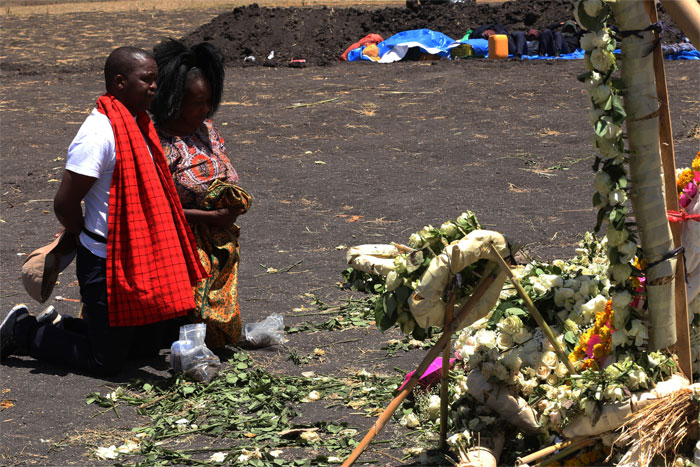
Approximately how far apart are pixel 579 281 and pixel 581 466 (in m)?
0.89

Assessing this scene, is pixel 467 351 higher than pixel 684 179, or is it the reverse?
pixel 684 179

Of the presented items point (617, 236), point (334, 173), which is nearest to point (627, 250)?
point (617, 236)

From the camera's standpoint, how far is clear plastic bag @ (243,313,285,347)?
499 centimetres

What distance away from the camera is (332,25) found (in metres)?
18.4

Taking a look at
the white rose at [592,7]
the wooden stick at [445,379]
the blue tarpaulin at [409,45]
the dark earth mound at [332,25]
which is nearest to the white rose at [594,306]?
the wooden stick at [445,379]

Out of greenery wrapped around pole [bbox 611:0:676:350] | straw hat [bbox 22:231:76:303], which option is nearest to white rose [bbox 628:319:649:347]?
greenery wrapped around pole [bbox 611:0:676:350]

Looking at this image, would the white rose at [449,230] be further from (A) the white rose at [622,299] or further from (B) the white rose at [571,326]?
(B) the white rose at [571,326]

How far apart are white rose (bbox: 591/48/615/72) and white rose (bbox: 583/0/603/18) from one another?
120 mm

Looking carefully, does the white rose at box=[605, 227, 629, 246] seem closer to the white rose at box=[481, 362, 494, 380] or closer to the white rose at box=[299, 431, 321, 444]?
the white rose at box=[481, 362, 494, 380]

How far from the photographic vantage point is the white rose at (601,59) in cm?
297

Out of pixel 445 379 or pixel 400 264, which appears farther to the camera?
pixel 445 379

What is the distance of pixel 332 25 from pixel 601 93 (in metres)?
15.9

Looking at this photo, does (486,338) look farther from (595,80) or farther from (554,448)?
(595,80)

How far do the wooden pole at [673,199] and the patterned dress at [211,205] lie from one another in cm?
233
